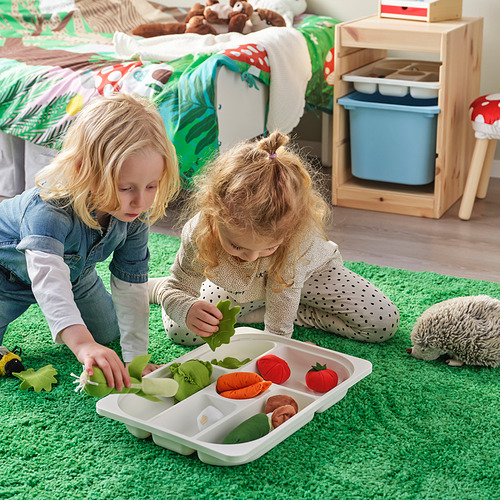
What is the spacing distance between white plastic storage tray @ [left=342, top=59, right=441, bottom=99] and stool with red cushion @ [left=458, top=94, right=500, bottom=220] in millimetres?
144

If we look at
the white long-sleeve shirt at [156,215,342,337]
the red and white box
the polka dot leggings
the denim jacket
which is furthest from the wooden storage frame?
the denim jacket

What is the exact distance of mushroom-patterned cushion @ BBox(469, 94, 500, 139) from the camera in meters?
2.05

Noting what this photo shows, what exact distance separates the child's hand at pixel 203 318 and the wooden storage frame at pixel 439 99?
3.97 ft

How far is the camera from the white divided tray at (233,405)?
1023 mm

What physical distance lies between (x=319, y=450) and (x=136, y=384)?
304 mm

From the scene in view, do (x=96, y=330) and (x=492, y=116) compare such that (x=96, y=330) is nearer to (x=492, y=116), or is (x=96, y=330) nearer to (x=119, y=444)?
(x=119, y=444)

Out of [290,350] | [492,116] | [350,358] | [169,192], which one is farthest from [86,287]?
[492,116]

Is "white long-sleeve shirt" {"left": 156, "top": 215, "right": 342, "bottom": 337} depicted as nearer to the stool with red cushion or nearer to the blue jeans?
the blue jeans

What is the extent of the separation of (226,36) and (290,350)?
1472 mm

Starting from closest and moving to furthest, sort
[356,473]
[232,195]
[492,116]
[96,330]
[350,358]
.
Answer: [356,473]
[232,195]
[350,358]
[96,330]
[492,116]

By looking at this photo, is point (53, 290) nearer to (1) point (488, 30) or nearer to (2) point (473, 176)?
(2) point (473, 176)

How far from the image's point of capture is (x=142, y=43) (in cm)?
248

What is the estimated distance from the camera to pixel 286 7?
2.65 meters

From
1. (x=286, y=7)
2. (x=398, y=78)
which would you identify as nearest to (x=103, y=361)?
(x=398, y=78)
